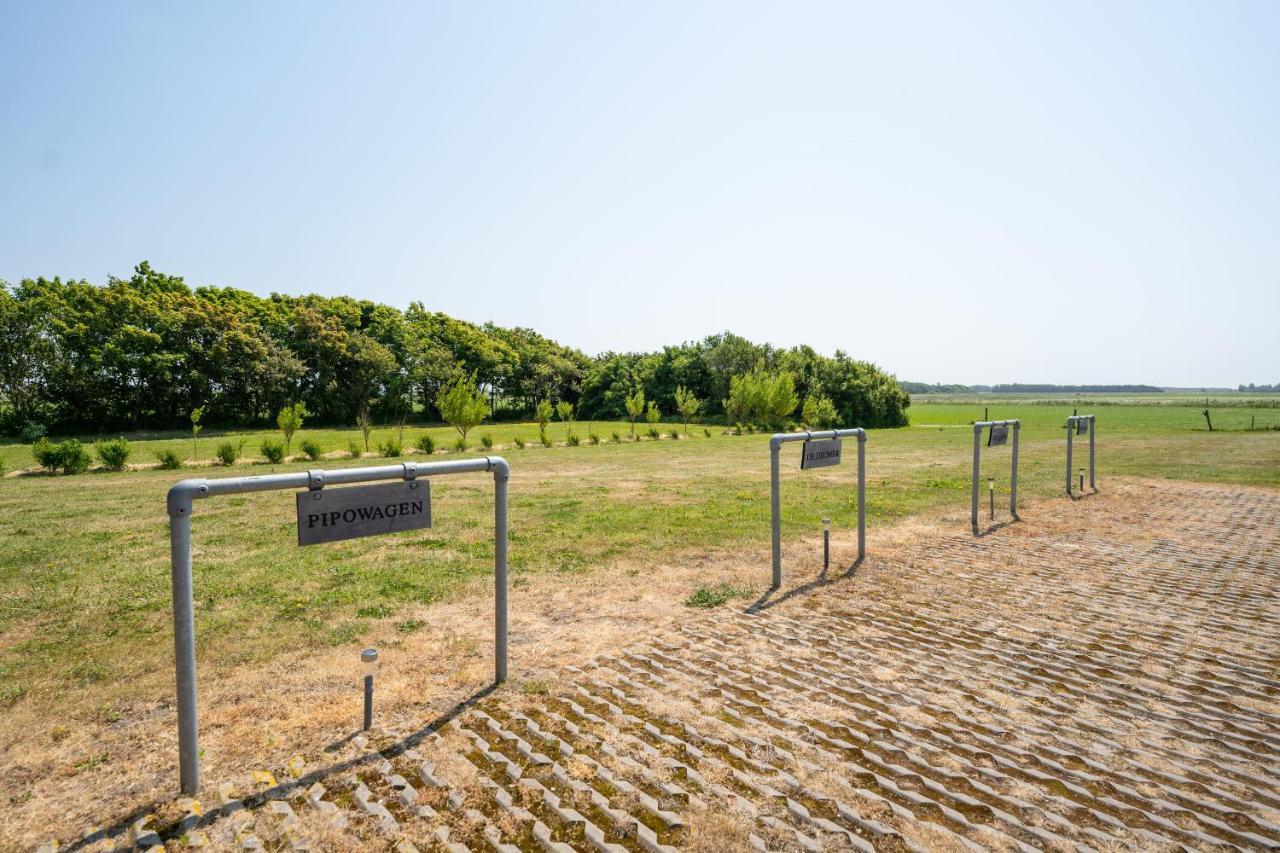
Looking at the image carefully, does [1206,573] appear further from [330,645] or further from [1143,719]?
[330,645]

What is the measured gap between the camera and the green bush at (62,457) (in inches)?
792

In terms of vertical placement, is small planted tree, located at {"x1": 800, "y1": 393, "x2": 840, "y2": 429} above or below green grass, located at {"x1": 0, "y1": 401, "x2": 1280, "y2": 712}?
above

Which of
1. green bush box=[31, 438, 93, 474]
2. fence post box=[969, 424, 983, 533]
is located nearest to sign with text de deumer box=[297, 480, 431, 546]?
fence post box=[969, 424, 983, 533]

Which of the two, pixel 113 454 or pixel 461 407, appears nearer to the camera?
pixel 113 454

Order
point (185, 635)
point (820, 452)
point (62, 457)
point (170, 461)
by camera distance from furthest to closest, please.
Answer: point (170, 461), point (62, 457), point (820, 452), point (185, 635)

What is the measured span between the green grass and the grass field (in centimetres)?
4

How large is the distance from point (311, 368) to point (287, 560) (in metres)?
56.7

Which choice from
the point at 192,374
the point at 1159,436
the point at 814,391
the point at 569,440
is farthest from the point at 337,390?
the point at 1159,436

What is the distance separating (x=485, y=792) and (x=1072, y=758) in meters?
3.47

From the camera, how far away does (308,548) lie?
9.71 meters

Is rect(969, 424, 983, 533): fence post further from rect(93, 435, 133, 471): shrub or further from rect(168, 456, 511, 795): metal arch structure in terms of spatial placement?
rect(93, 435, 133, 471): shrub

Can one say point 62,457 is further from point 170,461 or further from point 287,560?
point 287,560

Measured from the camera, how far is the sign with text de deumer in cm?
367

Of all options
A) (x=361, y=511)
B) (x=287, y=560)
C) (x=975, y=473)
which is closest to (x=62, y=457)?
(x=287, y=560)
